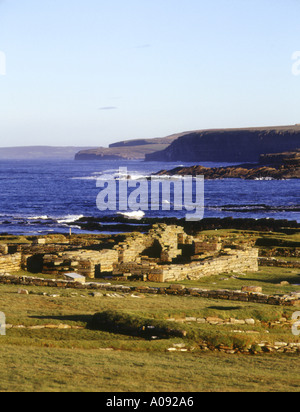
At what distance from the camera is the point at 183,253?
38.4 metres

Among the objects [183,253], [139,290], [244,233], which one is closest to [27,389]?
[139,290]

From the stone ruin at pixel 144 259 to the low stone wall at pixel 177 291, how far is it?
1.54 metres

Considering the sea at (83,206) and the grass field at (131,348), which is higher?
the grass field at (131,348)

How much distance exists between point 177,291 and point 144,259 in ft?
30.0

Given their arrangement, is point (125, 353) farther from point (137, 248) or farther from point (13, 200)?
point (13, 200)

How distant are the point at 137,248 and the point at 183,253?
4017 mm

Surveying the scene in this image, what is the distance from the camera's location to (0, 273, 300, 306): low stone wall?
2397 cm

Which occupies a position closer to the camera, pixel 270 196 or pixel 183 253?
pixel 183 253

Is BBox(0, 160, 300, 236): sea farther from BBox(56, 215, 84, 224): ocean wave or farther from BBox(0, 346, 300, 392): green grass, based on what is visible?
BBox(0, 346, 300, 392): green grass

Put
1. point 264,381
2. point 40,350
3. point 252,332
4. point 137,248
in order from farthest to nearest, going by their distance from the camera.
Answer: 1. point 137,248
2. point 252,332
3. point 40,350
4. point 264,381

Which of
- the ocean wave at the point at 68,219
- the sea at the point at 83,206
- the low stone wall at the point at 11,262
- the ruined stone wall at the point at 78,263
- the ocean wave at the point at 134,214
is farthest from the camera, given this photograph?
the ocean wave at the point at 134,214

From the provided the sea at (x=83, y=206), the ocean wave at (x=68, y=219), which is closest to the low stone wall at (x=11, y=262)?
the sea at (x=83, y=206)

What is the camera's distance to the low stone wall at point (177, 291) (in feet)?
78.6

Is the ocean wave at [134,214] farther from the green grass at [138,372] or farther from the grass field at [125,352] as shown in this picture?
the green grass at [138,372]
